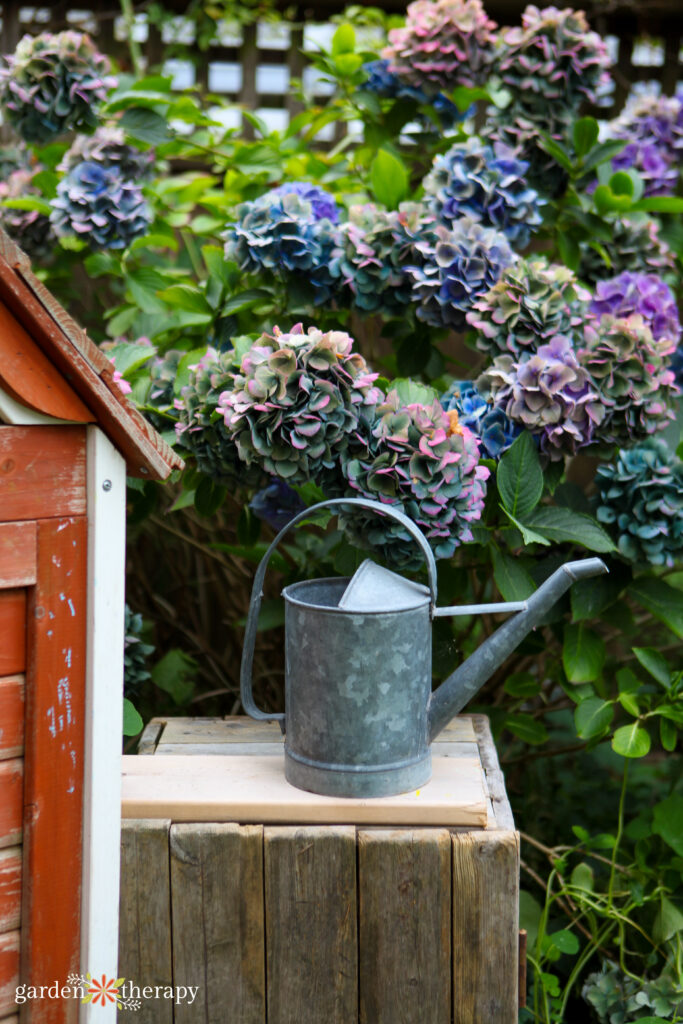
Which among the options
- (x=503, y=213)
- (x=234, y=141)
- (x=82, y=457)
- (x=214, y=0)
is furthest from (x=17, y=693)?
(x=214, y=0)

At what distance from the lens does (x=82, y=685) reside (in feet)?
3.81

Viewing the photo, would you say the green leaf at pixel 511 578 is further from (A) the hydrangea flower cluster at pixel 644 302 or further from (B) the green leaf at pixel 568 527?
(A) the hydrangea flower cluster at pixel 644 302

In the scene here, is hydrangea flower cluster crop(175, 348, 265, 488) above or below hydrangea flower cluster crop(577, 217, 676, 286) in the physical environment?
below

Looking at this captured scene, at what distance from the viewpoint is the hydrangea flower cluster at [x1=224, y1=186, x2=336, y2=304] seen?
67.3 inches

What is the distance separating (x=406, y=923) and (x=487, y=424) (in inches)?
29.7

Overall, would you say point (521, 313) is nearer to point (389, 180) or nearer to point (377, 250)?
point (377, 250)

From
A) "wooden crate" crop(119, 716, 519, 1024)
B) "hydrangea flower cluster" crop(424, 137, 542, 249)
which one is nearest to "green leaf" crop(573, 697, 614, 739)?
"wooden crate" crop(119, 716, 519, 1024)

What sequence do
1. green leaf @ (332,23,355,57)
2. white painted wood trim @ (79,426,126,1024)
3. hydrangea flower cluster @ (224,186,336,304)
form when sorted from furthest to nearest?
1. green leaf @ (332,23,355,57)
2. hydrangea flower cluster @ (224,186,336,304)
3. white painted wood trim @ (79,426,126,1024)

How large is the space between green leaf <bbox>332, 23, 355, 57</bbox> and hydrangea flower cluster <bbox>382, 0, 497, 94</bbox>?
105mm

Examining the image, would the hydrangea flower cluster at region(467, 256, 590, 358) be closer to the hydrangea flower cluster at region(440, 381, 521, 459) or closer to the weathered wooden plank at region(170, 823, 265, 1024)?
the hydrangea flower cluster at region(440, 381, 521, 459)

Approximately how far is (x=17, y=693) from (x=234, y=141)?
1537mm

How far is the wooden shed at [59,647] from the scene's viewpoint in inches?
42.5

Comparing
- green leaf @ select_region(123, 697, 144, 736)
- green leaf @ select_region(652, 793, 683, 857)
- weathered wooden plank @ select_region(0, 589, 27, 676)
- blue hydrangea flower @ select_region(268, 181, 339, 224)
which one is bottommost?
green leaf @ select_region(652, 793, 683, 857)

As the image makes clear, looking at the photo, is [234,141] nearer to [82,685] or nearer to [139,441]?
[139,441]
